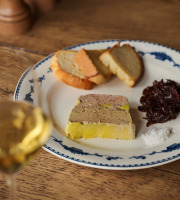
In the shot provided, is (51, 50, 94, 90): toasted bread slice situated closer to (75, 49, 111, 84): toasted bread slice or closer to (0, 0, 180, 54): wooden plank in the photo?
(75, 49, 111, 84): toasted bread slice

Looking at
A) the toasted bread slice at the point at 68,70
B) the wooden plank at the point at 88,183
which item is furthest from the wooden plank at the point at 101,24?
the wooden plank at the point at 88,183

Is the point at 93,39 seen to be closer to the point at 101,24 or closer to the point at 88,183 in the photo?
the point at 101,24

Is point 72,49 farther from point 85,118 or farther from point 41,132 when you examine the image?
point 41,132

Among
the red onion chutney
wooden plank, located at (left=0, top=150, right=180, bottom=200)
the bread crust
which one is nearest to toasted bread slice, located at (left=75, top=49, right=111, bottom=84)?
the bread crust

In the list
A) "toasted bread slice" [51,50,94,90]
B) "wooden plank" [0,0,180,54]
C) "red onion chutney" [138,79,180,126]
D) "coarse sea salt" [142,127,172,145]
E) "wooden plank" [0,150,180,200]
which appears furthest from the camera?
"wooden plank" [0,0,180,54]

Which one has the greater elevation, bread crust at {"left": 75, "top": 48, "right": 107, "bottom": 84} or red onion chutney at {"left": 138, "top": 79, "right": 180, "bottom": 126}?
bread crust at {"left": 75, "top": 48, "right": 107, "bottom": 84}

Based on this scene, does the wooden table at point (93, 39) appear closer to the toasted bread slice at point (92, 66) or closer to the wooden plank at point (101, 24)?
the wooden plank at point (101, 24)
